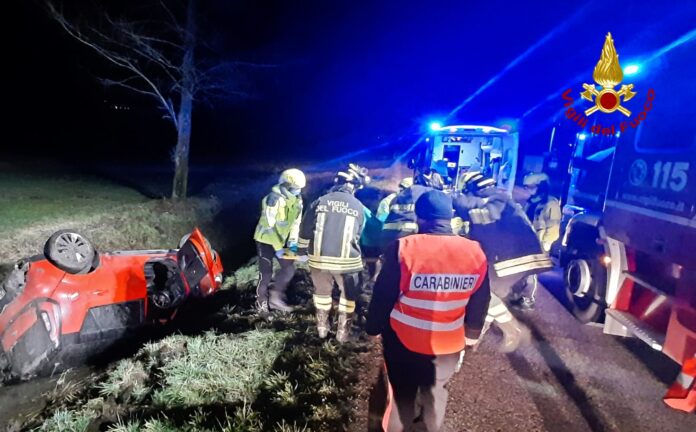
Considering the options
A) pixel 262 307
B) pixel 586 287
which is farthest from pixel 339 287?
pixel 586 287

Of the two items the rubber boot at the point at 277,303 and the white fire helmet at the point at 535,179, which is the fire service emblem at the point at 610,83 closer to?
the white fire helmet at the point at 535,179

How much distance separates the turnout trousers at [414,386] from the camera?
2.55m

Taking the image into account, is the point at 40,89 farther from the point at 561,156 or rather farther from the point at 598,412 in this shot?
the point at 598,412

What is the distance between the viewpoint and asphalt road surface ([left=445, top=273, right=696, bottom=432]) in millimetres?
3301

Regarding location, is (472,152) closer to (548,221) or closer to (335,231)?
(548,221)

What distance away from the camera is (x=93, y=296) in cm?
388

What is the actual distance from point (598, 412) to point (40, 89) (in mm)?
34185

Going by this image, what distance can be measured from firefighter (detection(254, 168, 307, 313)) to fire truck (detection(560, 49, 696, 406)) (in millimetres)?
3472

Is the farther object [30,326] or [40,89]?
[40,89]

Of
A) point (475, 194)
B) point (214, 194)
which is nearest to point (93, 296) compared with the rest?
point (475, 194)

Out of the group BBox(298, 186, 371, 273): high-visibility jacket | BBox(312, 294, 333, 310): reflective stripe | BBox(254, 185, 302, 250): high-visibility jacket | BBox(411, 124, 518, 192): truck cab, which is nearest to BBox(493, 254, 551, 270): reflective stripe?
BBox(298, 186, 371, 273): high-visibility jacket

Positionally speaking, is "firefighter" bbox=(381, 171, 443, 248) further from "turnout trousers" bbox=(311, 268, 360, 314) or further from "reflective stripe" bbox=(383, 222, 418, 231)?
"turnout trousers" bbox=(311, 268, 360, 314)

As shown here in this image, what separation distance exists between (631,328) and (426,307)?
2.78 meters

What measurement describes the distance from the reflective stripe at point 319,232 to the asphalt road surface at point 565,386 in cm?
177
